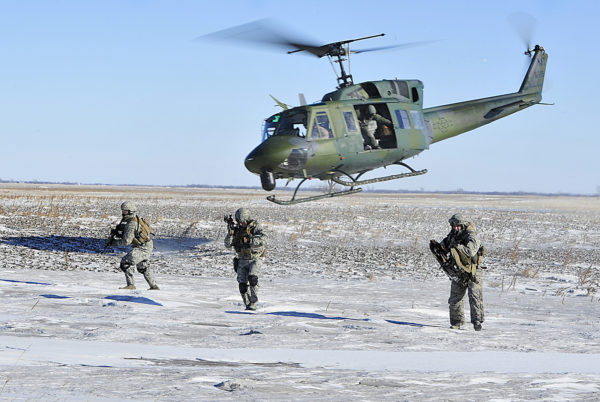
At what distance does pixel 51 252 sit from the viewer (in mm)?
16469

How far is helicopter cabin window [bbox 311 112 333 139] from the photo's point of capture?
49.5 feet

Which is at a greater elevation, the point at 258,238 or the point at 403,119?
the point at 403,119

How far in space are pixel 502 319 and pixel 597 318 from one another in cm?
164

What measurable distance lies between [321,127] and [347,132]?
2.46ft

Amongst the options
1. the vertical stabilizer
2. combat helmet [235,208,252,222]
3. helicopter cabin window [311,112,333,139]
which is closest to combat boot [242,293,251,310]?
combat helmet [235,208,252,222]

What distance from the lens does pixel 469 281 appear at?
8.80m

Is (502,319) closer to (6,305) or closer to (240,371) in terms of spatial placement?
(240,371)

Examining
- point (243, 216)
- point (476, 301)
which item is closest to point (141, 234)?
point (243, 216)

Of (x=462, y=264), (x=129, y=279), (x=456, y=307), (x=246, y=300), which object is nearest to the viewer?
→ (x=462, y=264)

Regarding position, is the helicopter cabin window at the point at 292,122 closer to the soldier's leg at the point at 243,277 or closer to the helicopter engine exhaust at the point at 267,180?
the helicopter engine exhaust at the point at 267,180

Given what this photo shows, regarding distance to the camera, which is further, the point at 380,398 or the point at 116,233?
the point at 116,233

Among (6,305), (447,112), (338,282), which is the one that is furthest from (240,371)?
(447,112)

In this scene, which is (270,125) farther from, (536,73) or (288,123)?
(536,73)

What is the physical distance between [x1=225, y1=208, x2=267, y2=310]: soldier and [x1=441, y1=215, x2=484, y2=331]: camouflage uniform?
9.20 feet
